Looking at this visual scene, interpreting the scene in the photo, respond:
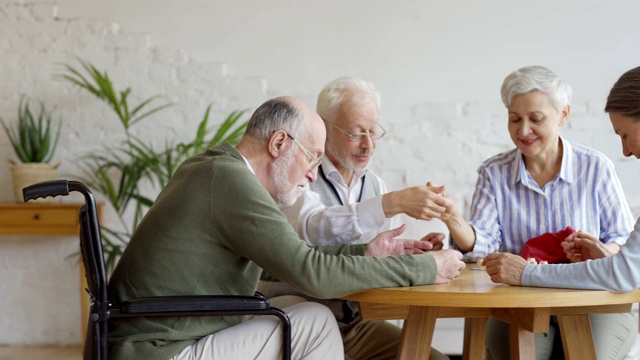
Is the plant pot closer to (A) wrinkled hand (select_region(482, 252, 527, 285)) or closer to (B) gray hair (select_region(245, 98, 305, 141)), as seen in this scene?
(B) gray hair (select_region(245, 98, 305, 141))

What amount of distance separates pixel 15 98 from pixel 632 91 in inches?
156

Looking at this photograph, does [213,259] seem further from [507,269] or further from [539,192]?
[539,192]

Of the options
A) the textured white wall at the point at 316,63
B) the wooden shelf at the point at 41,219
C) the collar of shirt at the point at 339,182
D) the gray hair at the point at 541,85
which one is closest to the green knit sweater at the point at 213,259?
the collar of shirt at the point at 339,182

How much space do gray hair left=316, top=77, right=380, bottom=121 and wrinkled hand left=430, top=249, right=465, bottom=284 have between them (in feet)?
2.97

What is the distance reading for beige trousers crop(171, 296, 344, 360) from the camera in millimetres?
2094

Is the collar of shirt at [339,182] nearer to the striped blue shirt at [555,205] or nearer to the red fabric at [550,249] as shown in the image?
the striped blue shirt at [555,205]

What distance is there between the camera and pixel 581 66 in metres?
4.75

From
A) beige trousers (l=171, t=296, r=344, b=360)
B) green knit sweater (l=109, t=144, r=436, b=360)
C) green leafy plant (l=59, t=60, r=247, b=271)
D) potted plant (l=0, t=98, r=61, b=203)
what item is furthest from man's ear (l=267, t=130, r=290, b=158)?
potted plant (l=0, t=98, r=61, b=203)

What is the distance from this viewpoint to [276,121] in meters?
2.29

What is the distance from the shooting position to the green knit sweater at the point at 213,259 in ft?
6.69

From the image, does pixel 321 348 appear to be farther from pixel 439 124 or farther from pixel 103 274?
pixel 439 124

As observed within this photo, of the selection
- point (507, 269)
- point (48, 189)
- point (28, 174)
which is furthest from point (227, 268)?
point (28, 174)

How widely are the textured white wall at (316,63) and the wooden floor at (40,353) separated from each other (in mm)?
109

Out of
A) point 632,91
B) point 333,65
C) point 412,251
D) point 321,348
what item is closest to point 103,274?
point 321,348
